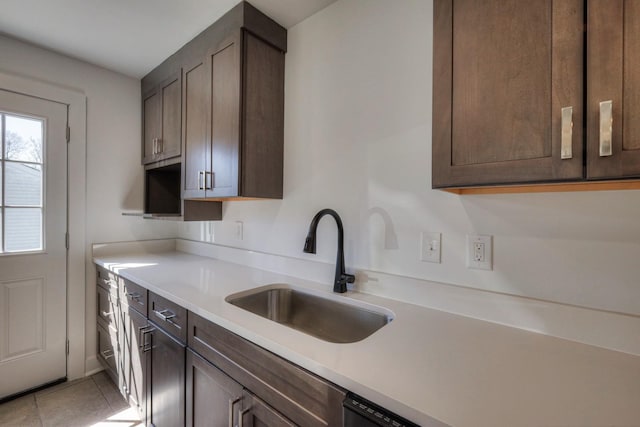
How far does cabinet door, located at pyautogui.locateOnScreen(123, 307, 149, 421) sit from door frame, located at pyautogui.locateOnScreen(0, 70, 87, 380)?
701 mm

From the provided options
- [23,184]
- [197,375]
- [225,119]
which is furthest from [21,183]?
[197,375]

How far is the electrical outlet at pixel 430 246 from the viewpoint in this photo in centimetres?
115

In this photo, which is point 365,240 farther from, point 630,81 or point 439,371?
point 630,81

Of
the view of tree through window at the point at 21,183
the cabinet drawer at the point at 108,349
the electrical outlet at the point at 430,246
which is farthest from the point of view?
the cabinet drawer at the point at 108,349

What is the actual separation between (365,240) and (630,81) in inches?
38.2

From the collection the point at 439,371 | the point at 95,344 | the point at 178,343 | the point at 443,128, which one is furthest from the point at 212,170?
the point at 95,344

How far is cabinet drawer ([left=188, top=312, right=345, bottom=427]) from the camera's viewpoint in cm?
73

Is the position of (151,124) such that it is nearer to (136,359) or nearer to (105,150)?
(105,150)

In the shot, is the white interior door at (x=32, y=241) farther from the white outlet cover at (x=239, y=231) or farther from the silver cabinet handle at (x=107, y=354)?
the white outlet cover at (x=239, y=231)

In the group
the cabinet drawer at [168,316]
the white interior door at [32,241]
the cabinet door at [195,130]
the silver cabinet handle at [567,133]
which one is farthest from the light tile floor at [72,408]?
the silver cabinet handle at [567,133]

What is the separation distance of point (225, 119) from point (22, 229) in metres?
1.61

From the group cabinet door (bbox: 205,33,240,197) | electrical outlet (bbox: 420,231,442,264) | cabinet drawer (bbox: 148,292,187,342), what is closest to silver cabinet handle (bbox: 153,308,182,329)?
cabinet drawer (bbox: 148,292,187,342)

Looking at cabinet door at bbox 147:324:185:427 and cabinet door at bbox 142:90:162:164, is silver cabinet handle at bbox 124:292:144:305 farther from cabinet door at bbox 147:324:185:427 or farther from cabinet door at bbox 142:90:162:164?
cabinet door at bbox 142:90:162:164

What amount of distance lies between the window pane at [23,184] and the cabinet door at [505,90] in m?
2.52
